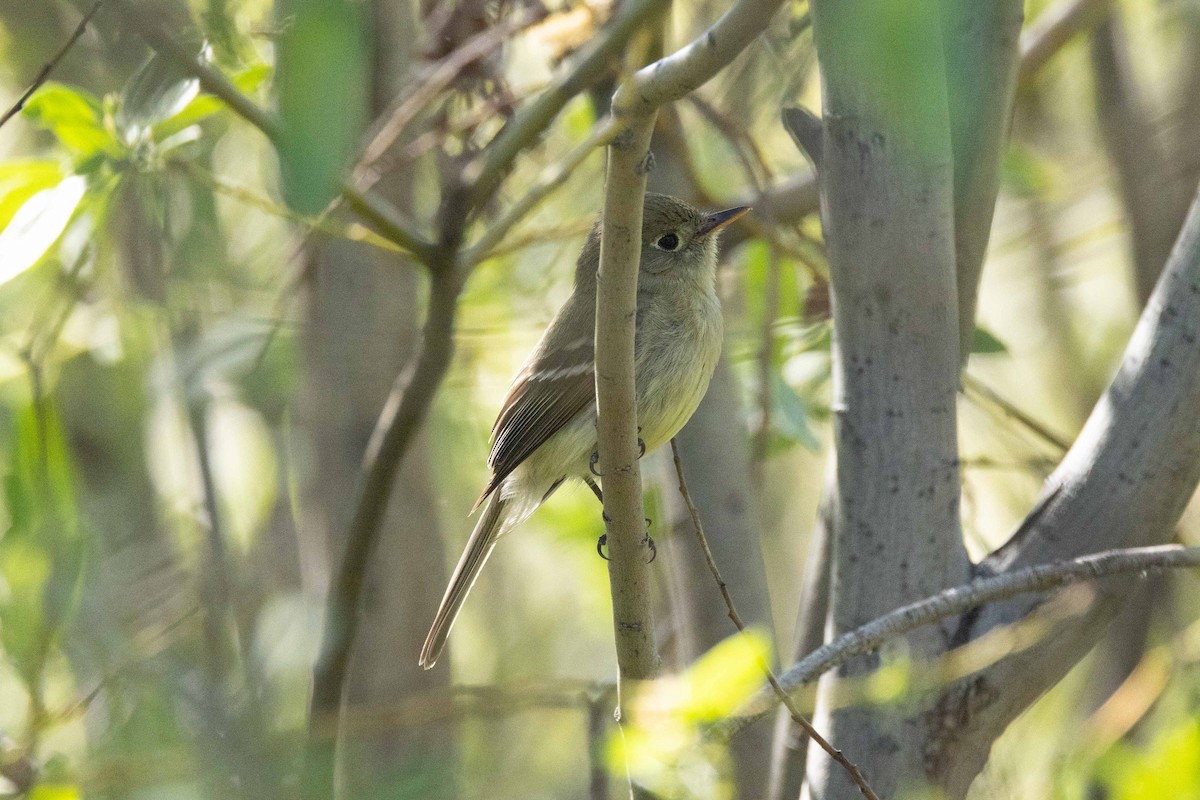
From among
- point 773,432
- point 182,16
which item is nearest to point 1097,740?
point 773,432

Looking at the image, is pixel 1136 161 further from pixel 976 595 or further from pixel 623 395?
pixel 623 395

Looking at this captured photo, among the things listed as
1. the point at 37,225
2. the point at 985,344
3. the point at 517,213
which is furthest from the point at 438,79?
the point at 985,344

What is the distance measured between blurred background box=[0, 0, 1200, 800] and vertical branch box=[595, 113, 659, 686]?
376 millimetres

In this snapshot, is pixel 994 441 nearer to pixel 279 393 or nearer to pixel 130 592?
pixel 279 393

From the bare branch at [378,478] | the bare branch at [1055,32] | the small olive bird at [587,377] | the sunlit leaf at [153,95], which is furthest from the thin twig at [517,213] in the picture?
the bare branch at [1055,32]

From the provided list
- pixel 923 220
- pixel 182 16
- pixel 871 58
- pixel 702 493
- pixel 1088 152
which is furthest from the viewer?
pixel 1088 152

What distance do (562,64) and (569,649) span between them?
339 centimetres

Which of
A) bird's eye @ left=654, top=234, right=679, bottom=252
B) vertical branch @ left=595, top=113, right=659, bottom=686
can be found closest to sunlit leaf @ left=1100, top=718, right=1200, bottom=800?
vertical branch @ left=595, top=113, right=659, bottom=686

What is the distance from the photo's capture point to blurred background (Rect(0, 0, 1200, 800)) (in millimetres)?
2357

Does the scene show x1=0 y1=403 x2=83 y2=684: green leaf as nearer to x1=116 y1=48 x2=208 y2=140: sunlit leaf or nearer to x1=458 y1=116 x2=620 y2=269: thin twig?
x1=116 y1=48 x2=208 y2=140: sunlit leaf

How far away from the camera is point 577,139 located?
451cm

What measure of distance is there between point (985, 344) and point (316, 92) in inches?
89.6

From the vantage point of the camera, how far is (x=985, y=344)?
125 inches

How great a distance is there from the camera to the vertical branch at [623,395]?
180cm
